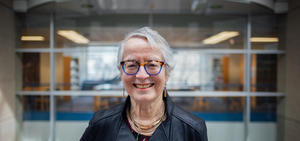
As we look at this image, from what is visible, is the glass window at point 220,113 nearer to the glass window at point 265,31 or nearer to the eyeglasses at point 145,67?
the glass window at point 265,31

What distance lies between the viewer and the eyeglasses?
105 centimetres

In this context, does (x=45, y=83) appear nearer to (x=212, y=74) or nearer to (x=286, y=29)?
(x=212, y=74)

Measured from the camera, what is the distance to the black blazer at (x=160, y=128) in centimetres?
115

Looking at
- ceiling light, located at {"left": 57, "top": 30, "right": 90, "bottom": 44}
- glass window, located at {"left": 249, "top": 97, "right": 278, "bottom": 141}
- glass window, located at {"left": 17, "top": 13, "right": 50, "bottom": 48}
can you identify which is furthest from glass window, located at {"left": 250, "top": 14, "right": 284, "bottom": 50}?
glass window, located at {"left": 17, "top": 13, "right": 50, "bottom": 48}

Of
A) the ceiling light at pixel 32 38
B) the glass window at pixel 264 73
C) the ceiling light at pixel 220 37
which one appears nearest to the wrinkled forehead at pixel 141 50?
the ceiling light at pixel 220 37

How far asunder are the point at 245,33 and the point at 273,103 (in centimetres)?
197

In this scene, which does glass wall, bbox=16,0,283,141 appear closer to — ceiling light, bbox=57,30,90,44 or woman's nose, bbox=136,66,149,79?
ceiling light, bbox=57,30,90,44

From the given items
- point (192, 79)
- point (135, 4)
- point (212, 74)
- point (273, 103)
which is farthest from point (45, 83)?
point (273, 103)

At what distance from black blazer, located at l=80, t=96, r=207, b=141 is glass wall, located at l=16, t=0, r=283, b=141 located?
416cm

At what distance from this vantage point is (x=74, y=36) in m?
5.50

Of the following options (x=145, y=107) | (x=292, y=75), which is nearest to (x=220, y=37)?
(x=292, y=75)

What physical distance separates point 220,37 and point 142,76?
486cm

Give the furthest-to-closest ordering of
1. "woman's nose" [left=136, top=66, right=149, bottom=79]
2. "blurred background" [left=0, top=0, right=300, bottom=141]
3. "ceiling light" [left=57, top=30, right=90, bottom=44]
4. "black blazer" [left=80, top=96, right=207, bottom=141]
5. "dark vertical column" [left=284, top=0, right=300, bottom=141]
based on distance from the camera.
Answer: "ceiling light" [left=57, top=30, right=90, bottom=44]
"blurred background" [left=0, top=0, right=300, bottom=141]
"dark vertical column" [left=284, top=0, right=300, bottom=141]
"black blazer" [left=80, top=96, right=207, bottom=141]
"woman's nose" [left=136, top=66, right=149, bottom=79]

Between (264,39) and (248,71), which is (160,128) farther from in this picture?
(264,39)
